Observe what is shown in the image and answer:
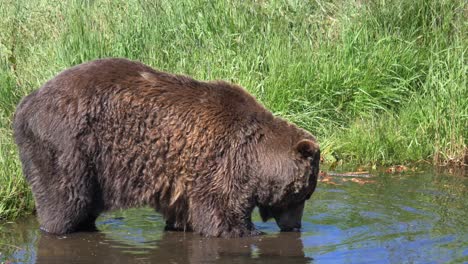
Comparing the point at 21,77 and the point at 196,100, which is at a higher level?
the point at 21,77

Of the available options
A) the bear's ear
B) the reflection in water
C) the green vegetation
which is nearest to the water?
the reflection in water

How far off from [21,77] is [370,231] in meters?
5.51

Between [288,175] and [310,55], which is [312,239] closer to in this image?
[288,175]

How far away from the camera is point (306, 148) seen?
27.1 ft

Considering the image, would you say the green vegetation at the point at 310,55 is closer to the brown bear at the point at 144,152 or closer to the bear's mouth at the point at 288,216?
the brown bear at the point at 144,152

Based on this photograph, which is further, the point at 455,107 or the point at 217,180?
the point at 455,107

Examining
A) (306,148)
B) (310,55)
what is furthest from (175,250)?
Result: (310,55)

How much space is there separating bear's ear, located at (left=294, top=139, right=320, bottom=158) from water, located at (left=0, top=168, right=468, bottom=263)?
0.73m

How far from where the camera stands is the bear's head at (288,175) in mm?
8289

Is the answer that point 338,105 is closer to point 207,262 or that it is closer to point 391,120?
point 391,120

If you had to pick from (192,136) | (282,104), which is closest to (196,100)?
(192,136)

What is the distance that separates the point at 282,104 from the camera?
11711mm

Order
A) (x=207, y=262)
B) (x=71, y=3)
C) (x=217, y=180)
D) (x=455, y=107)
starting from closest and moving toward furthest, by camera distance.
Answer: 1. (x=207, y=262)
2. (x=217, y=180)
3. (x=455, y=107)
4. (x=71, y=3)

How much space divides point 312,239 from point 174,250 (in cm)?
124
